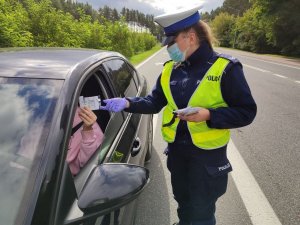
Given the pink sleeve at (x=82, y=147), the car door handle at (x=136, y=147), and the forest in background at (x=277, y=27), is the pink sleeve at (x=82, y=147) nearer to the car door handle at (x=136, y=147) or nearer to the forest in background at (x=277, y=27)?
the car door handle at (x=136, y=147)

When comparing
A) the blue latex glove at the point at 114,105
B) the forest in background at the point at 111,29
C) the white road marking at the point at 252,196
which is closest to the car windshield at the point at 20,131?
the blue latex glove at the point at 114,105

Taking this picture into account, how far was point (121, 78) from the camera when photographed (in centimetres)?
346

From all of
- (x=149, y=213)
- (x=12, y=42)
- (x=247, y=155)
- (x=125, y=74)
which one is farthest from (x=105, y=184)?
(x=12, y=42)

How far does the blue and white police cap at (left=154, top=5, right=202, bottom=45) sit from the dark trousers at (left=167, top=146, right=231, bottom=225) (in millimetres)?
811

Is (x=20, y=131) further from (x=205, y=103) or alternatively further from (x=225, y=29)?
(x=225, y=29)

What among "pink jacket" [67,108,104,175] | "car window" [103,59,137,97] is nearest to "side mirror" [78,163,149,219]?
"pink jacket" [67,108,104,175]

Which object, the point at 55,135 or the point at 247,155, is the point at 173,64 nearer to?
the point at 55,135

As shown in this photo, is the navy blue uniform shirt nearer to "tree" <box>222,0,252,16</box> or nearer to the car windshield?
the car windshield

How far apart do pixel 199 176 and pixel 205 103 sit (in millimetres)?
538

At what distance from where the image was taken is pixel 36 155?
65.6 inches

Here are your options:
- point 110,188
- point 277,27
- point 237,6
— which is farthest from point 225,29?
point 110,188

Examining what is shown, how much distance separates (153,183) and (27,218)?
2.81 metres

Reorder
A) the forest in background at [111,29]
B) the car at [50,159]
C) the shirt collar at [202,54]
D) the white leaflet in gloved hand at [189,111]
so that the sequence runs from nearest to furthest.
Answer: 1. the car at [50,159]
2. the white leaflet in gloved hand at [189,111]
3. the shirt collar at [202,54]
4. the forest in background at [111,29]

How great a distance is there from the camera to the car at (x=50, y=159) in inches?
60.4
